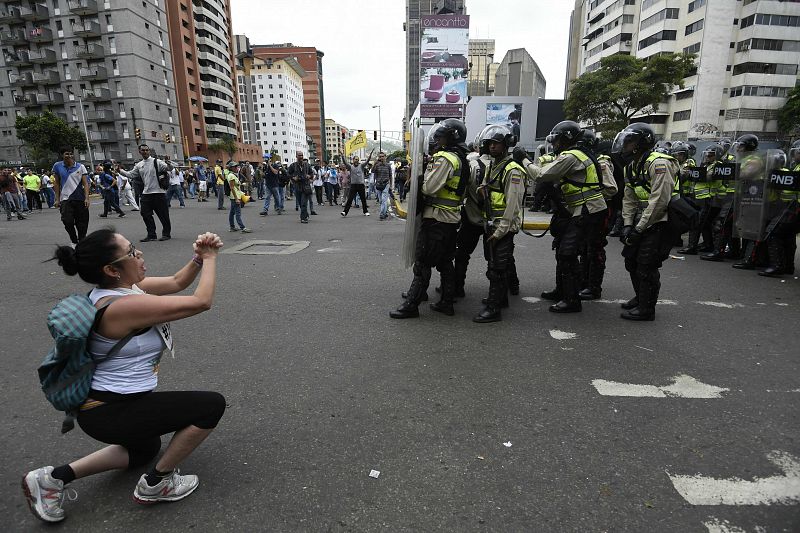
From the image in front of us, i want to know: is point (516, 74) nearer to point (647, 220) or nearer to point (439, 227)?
point (647, 220)

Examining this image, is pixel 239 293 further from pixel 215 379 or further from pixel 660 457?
pixel 660 457

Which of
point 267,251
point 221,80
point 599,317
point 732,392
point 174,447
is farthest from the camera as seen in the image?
point 221,80

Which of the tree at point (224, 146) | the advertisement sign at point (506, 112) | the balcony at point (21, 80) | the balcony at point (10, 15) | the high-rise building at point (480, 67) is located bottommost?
the tree at point (224, 146)

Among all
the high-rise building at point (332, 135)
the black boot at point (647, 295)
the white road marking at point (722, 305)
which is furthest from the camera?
the high-rise building at point (332, 135)

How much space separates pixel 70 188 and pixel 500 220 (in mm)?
7603

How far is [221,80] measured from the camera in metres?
73.6

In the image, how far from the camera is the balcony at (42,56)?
181ft

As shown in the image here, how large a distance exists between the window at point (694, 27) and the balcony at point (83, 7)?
67.5m

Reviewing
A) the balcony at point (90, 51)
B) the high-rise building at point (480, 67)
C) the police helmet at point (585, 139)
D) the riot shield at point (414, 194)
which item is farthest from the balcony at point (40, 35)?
the high-rise building at point (480, 67)

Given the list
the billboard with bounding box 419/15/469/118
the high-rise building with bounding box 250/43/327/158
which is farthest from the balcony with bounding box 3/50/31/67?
the high-rise building with bounding box 250/43/327/158

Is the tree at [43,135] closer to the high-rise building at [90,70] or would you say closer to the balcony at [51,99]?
the high-rise building at [90,70]

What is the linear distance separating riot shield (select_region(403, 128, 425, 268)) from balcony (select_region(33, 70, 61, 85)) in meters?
70.8

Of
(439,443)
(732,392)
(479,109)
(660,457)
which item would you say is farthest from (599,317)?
(479,109)

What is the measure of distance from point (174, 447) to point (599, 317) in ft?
13.6
